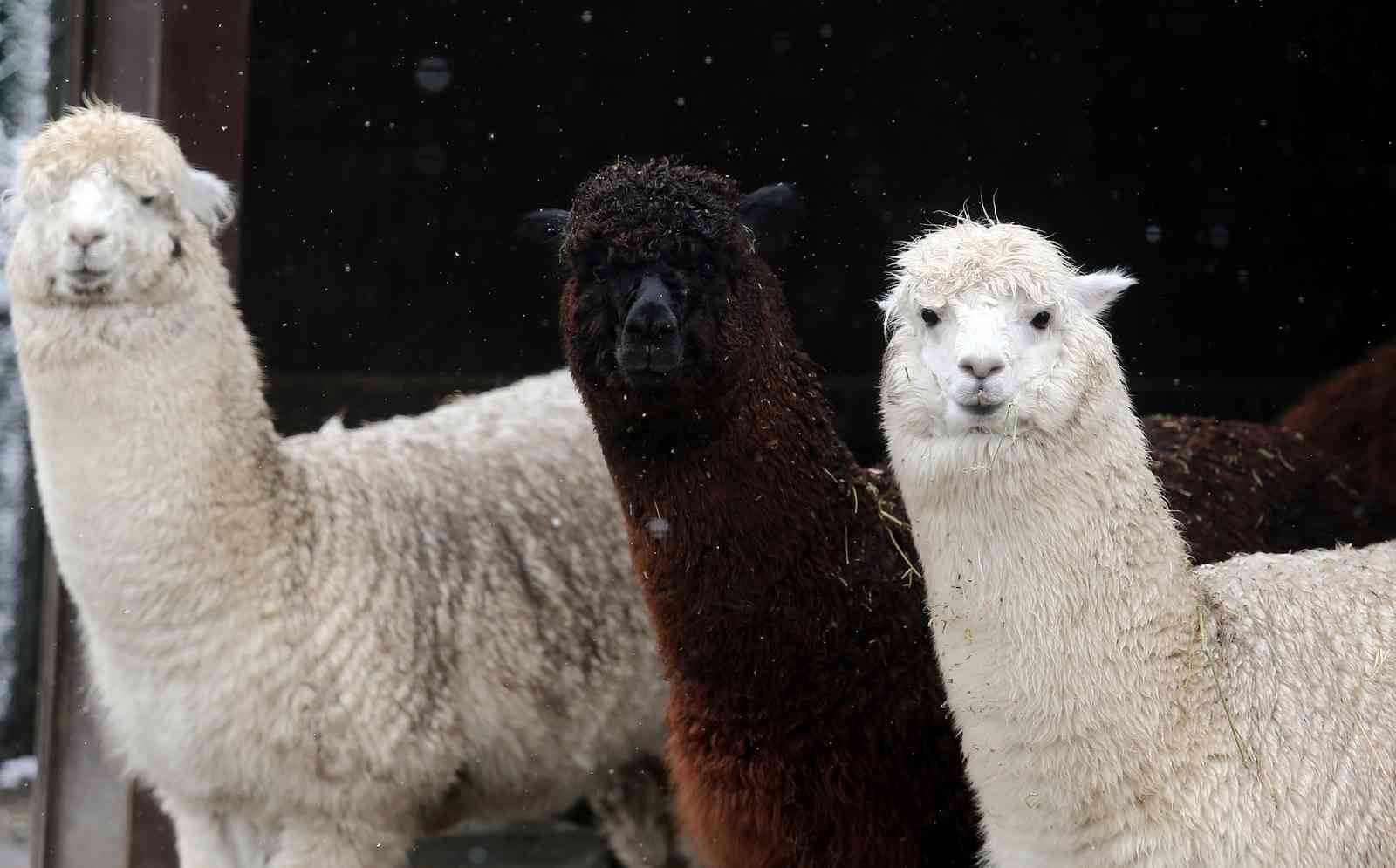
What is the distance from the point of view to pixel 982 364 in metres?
2.47

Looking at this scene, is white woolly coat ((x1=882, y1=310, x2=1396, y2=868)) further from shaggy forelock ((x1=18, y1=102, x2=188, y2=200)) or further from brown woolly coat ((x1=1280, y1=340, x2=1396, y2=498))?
brown woolly coat ((x1=1280, y1=340, x2=1396, y2=498))

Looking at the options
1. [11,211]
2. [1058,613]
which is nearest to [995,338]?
[1058,613]

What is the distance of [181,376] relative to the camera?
3.60 m

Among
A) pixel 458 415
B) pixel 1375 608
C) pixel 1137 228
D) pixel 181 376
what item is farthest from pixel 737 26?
pixel 1375 608

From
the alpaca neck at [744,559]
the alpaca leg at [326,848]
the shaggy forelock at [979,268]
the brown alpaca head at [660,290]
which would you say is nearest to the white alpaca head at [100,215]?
the brown alpaca head at [660,290]

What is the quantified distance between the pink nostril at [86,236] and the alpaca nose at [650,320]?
A: 124 centimetres

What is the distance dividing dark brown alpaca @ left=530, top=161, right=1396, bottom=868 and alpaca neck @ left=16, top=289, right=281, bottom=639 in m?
0.95

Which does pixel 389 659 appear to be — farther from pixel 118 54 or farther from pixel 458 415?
pixel 118 54

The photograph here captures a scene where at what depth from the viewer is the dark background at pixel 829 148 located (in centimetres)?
758

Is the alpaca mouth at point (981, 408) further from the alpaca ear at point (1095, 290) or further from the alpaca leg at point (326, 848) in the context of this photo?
the alpaca leg at point (326, 848)

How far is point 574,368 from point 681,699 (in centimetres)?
77

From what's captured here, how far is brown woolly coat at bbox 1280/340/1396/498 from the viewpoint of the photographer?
492 centimetres

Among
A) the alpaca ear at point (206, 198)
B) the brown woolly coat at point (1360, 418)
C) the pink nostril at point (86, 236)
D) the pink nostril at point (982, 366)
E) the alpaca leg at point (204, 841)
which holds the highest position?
the alpaca ear at point (206, 198)

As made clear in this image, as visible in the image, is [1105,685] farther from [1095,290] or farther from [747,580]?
[747,580]
